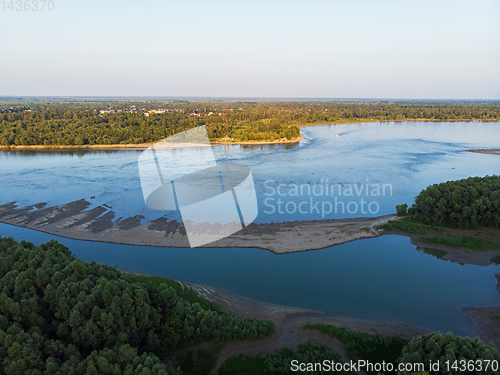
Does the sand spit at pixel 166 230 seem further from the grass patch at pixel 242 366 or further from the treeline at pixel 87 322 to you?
the grass patch at pixel 242 366

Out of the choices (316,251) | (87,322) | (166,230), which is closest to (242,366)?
(87,322)

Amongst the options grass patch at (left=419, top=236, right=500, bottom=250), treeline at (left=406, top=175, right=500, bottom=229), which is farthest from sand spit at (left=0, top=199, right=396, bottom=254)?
grass patch at (left=419, top=236, right=500, bottom=250)

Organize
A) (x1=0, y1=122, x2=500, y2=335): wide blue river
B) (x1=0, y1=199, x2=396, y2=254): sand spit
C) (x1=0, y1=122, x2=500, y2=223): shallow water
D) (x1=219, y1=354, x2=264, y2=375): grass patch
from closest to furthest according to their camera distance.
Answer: (x1=219, y1=354, x2=264, y2=375): grass patch
(x1=0, y1=122, x2=500, y2=335): wide blue river
(x1=0, y1=199, x2=396, y2=254): sand spit
(x1=0, y1=122, x2=500, y2=223): shallow water

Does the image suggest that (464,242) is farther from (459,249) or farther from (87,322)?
(87,322)

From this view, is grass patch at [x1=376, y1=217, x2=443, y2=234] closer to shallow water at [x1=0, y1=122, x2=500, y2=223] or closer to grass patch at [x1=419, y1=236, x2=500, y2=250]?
grass patch at [x1=419, y1=236, x2=500, y2=250]

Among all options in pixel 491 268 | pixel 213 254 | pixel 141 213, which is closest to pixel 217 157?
pixel 141 213

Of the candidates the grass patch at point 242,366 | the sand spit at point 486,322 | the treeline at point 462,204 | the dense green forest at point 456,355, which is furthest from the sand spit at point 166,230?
the dense green forest at point 456,355

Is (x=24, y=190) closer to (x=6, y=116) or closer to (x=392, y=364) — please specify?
(x=392, y=364)
